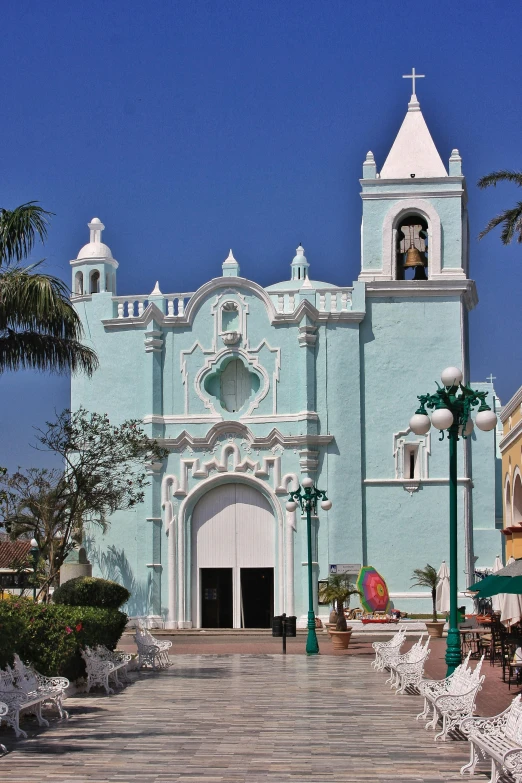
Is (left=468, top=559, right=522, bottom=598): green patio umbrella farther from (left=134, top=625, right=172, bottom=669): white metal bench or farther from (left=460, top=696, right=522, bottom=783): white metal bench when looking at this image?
(left=134, top=625, right=172, bottom=669): white metal bench

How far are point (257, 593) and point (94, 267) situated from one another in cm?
1367

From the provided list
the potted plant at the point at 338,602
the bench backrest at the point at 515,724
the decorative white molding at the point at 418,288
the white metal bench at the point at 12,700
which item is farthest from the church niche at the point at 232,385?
the bench backrest at the point at 515,724

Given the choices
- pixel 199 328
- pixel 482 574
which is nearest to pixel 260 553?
pixel 199 328

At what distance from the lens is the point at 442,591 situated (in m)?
36.6

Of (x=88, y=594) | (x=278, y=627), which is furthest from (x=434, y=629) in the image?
(x=88, y=594)

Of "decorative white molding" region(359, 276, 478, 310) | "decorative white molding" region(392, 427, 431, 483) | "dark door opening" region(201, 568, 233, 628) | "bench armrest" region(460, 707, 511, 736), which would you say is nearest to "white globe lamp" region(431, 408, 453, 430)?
"bench armrest" region(460, 707, 511, 736)

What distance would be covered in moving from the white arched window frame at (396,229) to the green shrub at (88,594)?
70.3 feet

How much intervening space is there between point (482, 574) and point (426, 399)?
31376 mm

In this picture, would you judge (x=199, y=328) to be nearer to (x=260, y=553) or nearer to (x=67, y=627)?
(x=260, y=553)

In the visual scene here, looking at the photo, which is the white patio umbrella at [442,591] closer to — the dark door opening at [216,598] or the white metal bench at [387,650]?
the dark door opening at [216,598]

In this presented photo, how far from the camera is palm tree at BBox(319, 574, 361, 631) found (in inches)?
1314

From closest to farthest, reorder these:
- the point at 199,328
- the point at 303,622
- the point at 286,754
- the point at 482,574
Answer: the point at 286,754
the point at 303,622
the point at 199,328
the point at 482,574

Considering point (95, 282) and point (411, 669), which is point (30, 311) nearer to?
point (411, 669)

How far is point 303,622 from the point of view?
40.8m
